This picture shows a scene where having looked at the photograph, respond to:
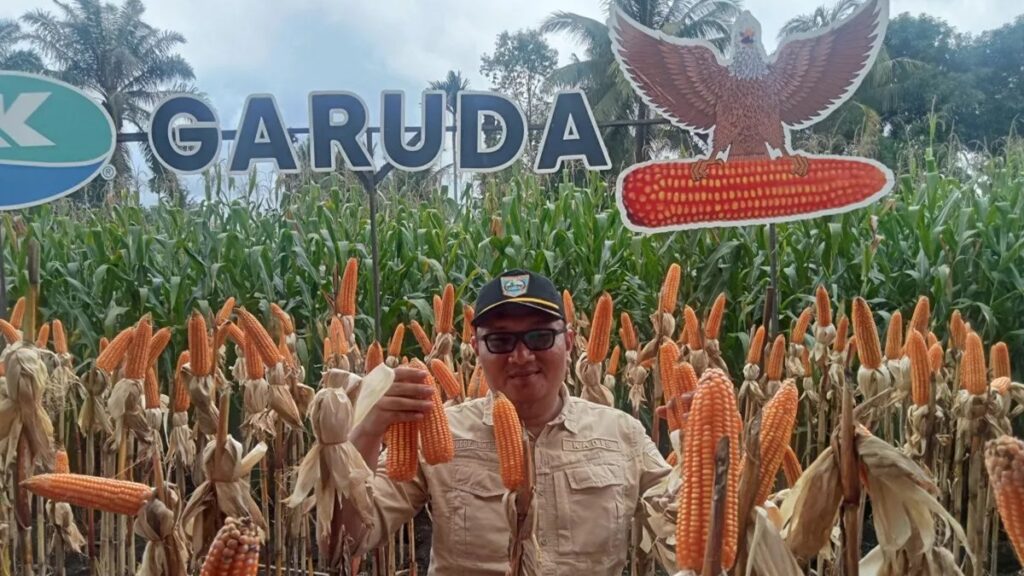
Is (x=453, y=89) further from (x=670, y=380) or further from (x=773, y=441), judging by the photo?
(x=773, y=441)

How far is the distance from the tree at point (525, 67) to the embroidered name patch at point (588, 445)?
7.92 ft

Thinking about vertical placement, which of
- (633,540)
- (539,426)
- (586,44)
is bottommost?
(633,540)

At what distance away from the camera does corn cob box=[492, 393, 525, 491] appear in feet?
4.42

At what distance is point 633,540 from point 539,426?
0.85m

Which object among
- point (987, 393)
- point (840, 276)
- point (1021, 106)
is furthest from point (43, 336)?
point (1021, 106)

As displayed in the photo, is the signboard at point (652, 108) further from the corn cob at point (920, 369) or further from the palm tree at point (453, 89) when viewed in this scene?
the corn cob at point (920, 369)

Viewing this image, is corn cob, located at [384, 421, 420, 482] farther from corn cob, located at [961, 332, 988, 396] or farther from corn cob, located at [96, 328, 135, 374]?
corn cob, located at [961, 332, 988, 396]

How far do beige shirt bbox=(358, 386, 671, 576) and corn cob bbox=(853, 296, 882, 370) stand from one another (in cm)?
75

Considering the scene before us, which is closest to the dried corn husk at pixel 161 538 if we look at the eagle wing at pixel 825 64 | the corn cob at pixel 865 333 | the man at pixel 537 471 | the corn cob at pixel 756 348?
the man at pixel 537 471

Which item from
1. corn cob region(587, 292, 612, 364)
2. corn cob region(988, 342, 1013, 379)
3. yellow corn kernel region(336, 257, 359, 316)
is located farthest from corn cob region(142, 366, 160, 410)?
corn cob region(988, 342, 1013, 379)

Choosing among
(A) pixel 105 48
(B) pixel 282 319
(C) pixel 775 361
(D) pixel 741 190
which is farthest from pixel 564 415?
(A) pixel 105 48

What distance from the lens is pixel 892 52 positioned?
1504cm

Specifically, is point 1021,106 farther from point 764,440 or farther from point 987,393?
point 764,440

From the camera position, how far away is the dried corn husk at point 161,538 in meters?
1.24
